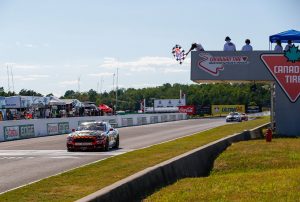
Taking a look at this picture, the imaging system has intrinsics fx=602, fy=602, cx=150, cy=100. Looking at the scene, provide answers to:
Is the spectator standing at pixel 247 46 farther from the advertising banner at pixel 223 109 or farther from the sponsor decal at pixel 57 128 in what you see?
the advertising banner at pixel 223 109

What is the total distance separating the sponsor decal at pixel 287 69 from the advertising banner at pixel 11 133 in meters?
15.8

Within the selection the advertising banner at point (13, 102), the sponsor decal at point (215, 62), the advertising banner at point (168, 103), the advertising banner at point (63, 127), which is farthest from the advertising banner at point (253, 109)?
the sponsor decal at point (215, 62)

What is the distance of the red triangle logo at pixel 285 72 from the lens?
3019cm

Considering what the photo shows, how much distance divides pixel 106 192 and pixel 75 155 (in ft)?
45.5

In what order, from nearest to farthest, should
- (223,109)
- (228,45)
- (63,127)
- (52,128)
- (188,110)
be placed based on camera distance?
(228,45) → (52,128) → (63,127) → (188,110) → (223,109)

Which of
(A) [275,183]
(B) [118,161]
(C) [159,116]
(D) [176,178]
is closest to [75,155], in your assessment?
(B) [118,161]

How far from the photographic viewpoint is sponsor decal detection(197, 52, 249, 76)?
1193 inches

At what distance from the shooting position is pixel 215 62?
30.4m

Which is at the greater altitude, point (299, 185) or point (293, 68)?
point (293, 68)

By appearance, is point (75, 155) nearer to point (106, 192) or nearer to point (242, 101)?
point (106, 192)

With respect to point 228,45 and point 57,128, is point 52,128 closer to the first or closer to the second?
point 57,128

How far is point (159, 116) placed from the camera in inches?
3113

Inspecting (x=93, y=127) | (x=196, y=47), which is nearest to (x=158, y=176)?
(x=93, y=127)

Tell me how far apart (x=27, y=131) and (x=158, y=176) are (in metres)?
28.5
